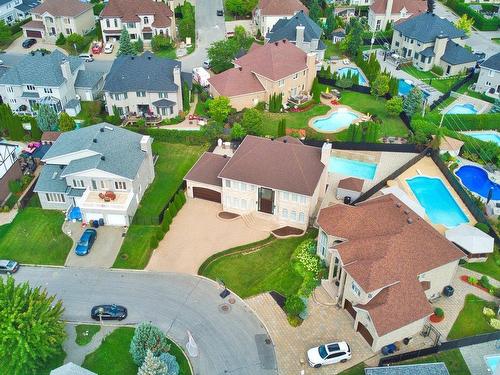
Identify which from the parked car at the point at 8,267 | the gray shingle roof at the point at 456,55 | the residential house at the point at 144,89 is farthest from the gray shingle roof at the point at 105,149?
the gray shingle roof at the point at 456,55

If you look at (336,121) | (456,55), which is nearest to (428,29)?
(456,55)

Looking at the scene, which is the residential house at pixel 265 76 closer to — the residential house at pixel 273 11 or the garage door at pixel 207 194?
the garage door at pixel 207 194

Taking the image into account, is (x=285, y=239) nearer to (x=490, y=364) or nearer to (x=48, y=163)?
(x=490, y=364)

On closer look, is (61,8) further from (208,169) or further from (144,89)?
(208,169)

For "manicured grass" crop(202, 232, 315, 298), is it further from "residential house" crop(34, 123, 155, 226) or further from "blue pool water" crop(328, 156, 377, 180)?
"blue pool water" crop(328, 156, 377, 180)

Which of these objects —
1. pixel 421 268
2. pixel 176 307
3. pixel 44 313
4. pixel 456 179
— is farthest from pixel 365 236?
pixel 44 313
